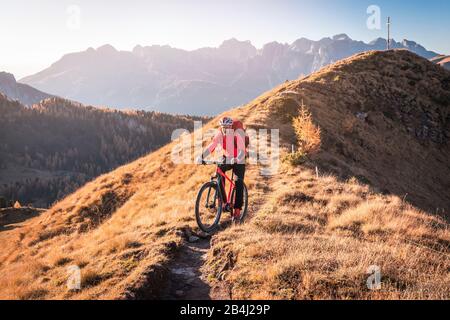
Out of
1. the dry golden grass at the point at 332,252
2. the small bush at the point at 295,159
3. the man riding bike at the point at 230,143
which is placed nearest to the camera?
the dry golden grass at the point at 332,252

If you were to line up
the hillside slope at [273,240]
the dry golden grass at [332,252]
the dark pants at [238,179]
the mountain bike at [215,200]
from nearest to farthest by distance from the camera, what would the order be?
the dry golden grass at [332,252] < the hillside slope at [273,240] < the mountain bike at [215,200] < the dark pants at [238,179]

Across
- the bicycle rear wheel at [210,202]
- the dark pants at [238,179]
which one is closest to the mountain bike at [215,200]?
the bicycle rear wheel at [210,202]

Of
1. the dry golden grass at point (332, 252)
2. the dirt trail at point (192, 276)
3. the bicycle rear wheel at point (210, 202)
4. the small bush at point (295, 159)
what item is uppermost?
the small bush at point (295, 159)

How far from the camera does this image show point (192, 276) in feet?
27.7

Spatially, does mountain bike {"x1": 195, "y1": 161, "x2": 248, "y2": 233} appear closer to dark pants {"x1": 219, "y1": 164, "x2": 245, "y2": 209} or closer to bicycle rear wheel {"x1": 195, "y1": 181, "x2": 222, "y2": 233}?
bicycle rear wheel {"x1": 195, "y1": 181, "x2": 222, "y2": 233}

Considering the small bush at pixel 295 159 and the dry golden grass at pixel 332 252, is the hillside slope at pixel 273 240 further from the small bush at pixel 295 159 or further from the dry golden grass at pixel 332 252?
the small bush at pixel 295 159

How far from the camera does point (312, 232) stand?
10.5 meters

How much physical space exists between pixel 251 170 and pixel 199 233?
8.82m

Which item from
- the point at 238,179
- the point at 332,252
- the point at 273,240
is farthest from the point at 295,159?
the point at 332,252

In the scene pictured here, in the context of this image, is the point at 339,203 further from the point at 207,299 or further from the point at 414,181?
the point at 414,181

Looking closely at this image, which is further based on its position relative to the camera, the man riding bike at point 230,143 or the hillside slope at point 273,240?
the man riding bike at point 230,143

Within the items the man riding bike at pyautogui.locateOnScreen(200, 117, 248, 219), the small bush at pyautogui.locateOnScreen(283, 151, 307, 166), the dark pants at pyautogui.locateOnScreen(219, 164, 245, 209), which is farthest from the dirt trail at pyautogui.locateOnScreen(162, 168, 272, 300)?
the small bush at pyautogui.locateOnScreen(283, 151, 307, 166)

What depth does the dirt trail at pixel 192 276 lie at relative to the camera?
7496 millimetres

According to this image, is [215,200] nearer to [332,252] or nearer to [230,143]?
[230,143]
